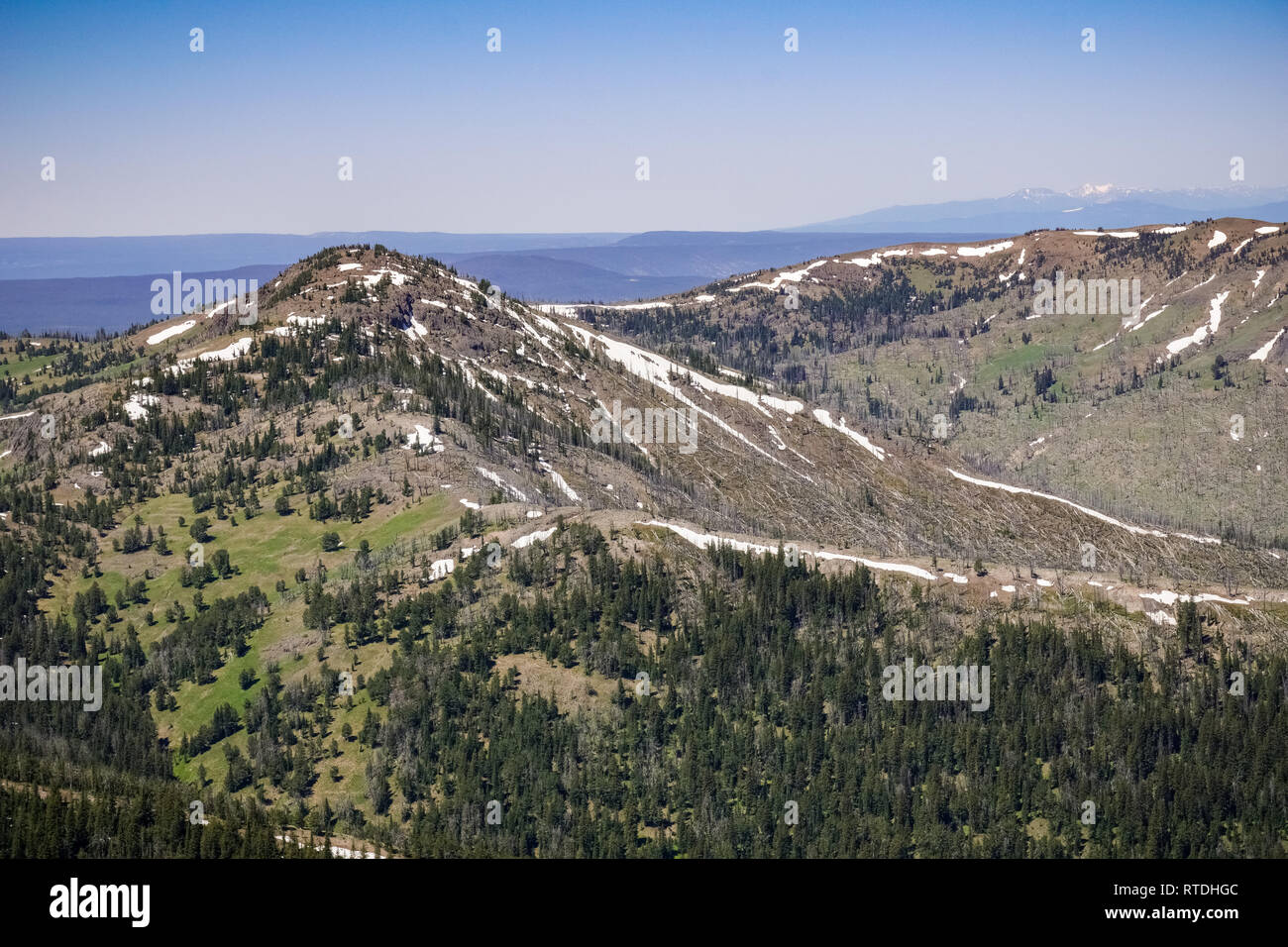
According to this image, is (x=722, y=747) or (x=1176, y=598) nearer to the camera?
(x=722, y=747)

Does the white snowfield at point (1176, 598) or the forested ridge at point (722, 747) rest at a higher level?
the white snowfield at point (1176, 598)

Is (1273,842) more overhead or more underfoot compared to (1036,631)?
more underfoot

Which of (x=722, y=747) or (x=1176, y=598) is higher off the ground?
(x=1176, y=598)

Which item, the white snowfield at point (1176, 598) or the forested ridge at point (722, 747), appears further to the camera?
the white snowfield at point (1176, 598)

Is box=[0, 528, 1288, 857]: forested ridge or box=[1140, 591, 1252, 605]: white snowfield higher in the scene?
box=[1140, 591, 1252, 605]: white snowfield

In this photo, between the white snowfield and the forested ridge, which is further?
the white snowfield

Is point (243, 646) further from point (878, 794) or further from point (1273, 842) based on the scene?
point (1273, 842)

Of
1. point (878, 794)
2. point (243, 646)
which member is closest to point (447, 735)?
point (243, 646)

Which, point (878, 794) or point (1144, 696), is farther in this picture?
point (1144, 696)
